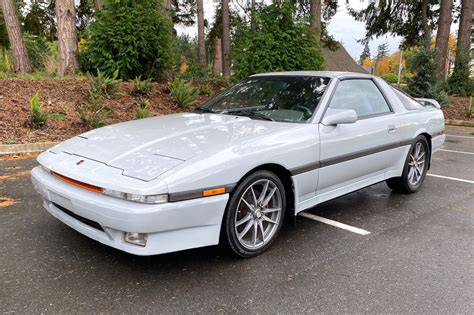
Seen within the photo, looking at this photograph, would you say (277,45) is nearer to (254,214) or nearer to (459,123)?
(459,123)

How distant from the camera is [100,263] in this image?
2.88m

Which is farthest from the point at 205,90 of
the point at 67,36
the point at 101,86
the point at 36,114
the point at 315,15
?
the point at 36,114

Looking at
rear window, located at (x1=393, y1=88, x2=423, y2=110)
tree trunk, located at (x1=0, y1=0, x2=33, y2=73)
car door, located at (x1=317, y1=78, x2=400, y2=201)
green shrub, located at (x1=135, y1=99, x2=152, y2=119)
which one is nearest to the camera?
car door, located at (x1=317, y1=78, x2=400, y2=201)

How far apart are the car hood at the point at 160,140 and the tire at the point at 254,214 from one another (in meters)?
0.34

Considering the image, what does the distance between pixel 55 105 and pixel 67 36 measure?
3.08 meters

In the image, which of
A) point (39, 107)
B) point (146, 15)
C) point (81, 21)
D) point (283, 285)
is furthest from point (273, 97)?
point (81, 21)

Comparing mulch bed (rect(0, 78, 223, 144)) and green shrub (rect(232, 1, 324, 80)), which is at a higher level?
green shrub (rect(232, 1, 324, 80))

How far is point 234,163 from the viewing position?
2744 millimetres

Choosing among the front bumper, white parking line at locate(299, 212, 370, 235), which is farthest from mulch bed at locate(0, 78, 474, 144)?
white parking line at locate(299, 212, 370, 235)

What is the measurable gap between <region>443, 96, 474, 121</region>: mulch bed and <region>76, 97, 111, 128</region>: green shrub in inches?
439

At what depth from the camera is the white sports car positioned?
2512mm

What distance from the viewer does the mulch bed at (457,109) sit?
13.2m

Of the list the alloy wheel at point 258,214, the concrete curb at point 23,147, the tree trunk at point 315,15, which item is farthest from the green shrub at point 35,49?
the alloy wheel at point 258,214

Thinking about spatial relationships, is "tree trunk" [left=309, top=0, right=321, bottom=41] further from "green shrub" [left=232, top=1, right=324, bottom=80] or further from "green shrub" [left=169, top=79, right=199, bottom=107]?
"green shrub" [left=169, top=79, right=199, bottom=107]
